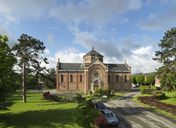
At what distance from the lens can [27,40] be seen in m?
58.0

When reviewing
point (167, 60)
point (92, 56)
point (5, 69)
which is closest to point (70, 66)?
point (92, 56)

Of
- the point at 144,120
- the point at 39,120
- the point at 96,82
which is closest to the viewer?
the point at 39,120

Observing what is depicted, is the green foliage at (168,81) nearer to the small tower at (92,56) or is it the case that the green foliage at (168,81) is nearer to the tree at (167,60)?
the tree at (167,60)

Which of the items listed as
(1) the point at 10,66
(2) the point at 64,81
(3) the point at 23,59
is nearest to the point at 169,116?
(1) the point at 10,66

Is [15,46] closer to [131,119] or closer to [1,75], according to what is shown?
[1,75]

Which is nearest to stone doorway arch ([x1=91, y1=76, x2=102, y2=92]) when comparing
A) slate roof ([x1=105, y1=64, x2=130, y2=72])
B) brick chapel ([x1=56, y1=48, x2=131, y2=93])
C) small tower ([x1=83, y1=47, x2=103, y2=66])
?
brick chapel ([x1=56, y1=48, x2=131, y2=93])

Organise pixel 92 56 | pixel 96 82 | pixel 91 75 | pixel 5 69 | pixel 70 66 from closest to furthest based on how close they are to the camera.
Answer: pixel 5 69
pixel 91 75
pixel 96 82
pixel 70 66
pixel 92 56

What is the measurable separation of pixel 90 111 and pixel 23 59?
3465 cm

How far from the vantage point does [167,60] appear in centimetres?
6038

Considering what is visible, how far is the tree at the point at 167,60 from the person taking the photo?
58.2 metres

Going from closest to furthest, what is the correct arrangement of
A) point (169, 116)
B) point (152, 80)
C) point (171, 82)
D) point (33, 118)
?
point (33, 118), point (169, 116), point (171, 82), point (152, 80)

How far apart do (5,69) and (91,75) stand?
58248 mm

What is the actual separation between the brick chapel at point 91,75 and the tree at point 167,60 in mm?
32430

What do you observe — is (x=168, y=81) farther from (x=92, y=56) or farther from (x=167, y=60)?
(x=92, y=56)
